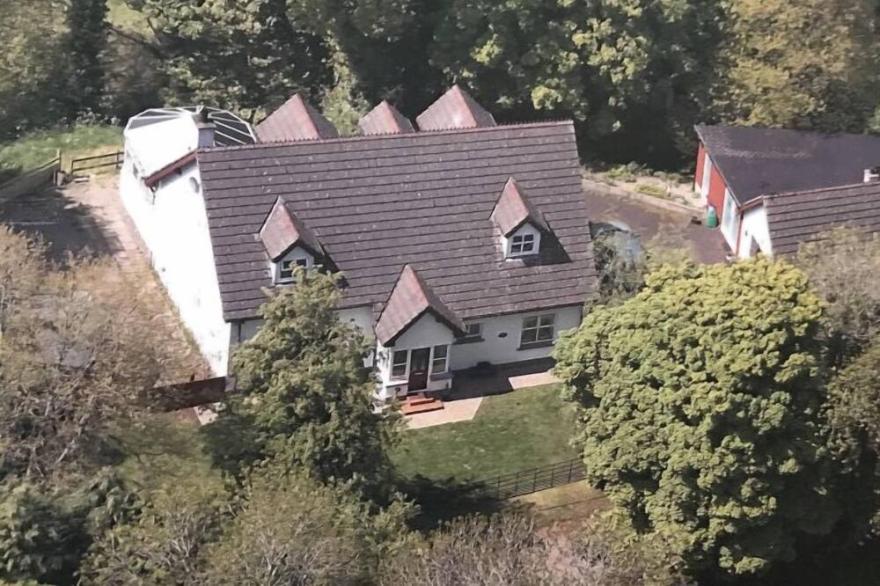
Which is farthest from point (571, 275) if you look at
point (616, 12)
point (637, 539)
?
point (616, 12)

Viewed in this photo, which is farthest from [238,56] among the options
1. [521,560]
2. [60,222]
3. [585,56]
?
[521,560]

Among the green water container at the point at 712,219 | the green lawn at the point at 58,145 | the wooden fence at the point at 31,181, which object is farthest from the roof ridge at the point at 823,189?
the wooden fence at the point at 31,181

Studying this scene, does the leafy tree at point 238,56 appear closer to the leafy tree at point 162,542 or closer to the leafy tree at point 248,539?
the leafy tree at point 248,539

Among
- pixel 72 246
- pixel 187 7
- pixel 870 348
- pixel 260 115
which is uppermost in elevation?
pixel 187 7

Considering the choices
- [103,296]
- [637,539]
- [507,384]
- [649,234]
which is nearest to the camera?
[637,539]

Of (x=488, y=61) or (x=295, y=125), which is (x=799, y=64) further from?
(x=295, y=125)

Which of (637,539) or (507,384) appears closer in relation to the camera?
(637,539)

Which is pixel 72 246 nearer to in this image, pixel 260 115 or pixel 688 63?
pixel 260 115
